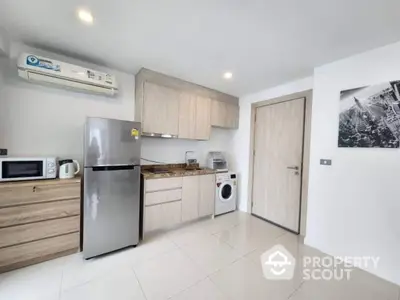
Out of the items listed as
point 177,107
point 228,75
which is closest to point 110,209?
point 177,107

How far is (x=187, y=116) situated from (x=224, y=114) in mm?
869

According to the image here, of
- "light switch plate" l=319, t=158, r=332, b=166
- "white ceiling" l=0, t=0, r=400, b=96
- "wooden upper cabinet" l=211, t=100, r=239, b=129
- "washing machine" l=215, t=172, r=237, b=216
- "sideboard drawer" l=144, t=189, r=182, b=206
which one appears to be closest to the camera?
"white ceiling" l=0, t=0, r=400, b=96

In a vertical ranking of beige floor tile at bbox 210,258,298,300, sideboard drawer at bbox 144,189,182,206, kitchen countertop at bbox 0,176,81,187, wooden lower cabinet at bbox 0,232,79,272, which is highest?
kitchen countertop at bbox 0,176,81,187

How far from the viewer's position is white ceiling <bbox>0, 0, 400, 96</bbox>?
1.43 metres

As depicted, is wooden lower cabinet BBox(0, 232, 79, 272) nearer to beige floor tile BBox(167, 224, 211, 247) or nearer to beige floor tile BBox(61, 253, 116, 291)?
beige floor tile BBox(61, 253, 116, 291)

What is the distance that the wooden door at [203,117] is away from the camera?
10.7 ft

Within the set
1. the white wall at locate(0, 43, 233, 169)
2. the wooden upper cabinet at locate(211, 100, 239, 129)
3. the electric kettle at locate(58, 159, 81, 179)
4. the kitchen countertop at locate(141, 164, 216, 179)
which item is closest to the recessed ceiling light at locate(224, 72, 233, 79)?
the wooden upper cabinet at locate(211, 100, 239, 129)

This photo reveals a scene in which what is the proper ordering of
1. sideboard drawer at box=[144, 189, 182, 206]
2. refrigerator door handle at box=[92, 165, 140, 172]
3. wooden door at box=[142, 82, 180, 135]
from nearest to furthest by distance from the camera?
refrigerator door handle at box=[92, 165, 140, 172] → sideboard drawer at box=[144, 189, 182, 206] → wooden door at box=[142, 82, 180, 135]

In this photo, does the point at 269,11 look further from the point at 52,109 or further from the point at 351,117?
the point at 52,109

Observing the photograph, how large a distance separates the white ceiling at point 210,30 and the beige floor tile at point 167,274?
2.38 metres

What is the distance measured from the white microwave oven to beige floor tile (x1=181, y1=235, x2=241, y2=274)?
1.79 metres

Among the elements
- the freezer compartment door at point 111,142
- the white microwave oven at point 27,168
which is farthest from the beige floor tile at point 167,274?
the white microwave oven at point 27,168

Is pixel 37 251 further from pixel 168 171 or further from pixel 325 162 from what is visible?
pixel 325 162

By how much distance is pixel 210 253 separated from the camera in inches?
87.4
